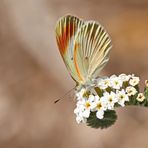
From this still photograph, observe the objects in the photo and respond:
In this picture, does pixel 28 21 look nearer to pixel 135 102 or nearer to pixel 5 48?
pixel 5 48

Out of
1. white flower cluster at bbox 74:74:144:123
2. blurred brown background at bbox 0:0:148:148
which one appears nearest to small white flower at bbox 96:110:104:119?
white flower cluster at bbox 74:74:144:123

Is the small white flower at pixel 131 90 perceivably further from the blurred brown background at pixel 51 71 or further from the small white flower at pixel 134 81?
the blurred brown background at pixel 51 71

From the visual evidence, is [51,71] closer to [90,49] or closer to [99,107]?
→ [90,49]

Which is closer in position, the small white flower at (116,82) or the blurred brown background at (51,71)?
the small white flower at (116,82)

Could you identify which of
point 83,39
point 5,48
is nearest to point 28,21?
point 5,48

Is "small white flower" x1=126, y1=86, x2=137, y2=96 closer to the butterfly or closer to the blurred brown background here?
the butterfly

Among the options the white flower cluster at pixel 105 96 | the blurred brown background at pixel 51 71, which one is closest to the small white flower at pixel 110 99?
the white flower cluster at pixel 105 96
